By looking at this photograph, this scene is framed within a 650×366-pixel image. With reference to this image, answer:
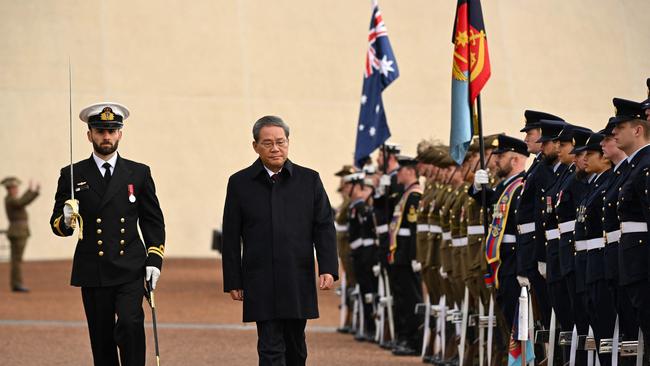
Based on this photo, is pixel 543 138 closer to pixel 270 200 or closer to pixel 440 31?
pixel 270 200

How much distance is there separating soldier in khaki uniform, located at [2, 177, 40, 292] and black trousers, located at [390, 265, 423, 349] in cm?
1093

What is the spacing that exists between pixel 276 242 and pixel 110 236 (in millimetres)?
1079

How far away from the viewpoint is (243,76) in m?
31.8

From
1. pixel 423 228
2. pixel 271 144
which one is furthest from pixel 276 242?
pixel 423 228

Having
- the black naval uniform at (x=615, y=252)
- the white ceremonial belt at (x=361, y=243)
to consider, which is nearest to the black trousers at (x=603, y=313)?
the black naval uniform at (x=615, y=252)

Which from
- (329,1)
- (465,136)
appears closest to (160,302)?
(465,136)

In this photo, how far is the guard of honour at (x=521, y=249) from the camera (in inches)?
271

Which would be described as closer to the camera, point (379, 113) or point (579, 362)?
point (579, 362)

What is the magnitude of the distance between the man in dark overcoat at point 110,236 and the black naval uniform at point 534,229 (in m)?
2.56

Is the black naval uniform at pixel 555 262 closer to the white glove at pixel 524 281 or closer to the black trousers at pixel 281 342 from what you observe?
the white glove at pixel 524 281

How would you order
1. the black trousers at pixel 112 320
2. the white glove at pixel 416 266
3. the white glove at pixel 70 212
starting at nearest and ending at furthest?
the white glove at pixel 70 212
the black trousers at pixel 112 320
the white glove at pixel 416 266

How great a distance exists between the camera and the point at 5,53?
101 feet

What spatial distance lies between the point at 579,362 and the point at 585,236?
2.85 feet

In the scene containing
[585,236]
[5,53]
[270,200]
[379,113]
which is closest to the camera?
[270,200]
